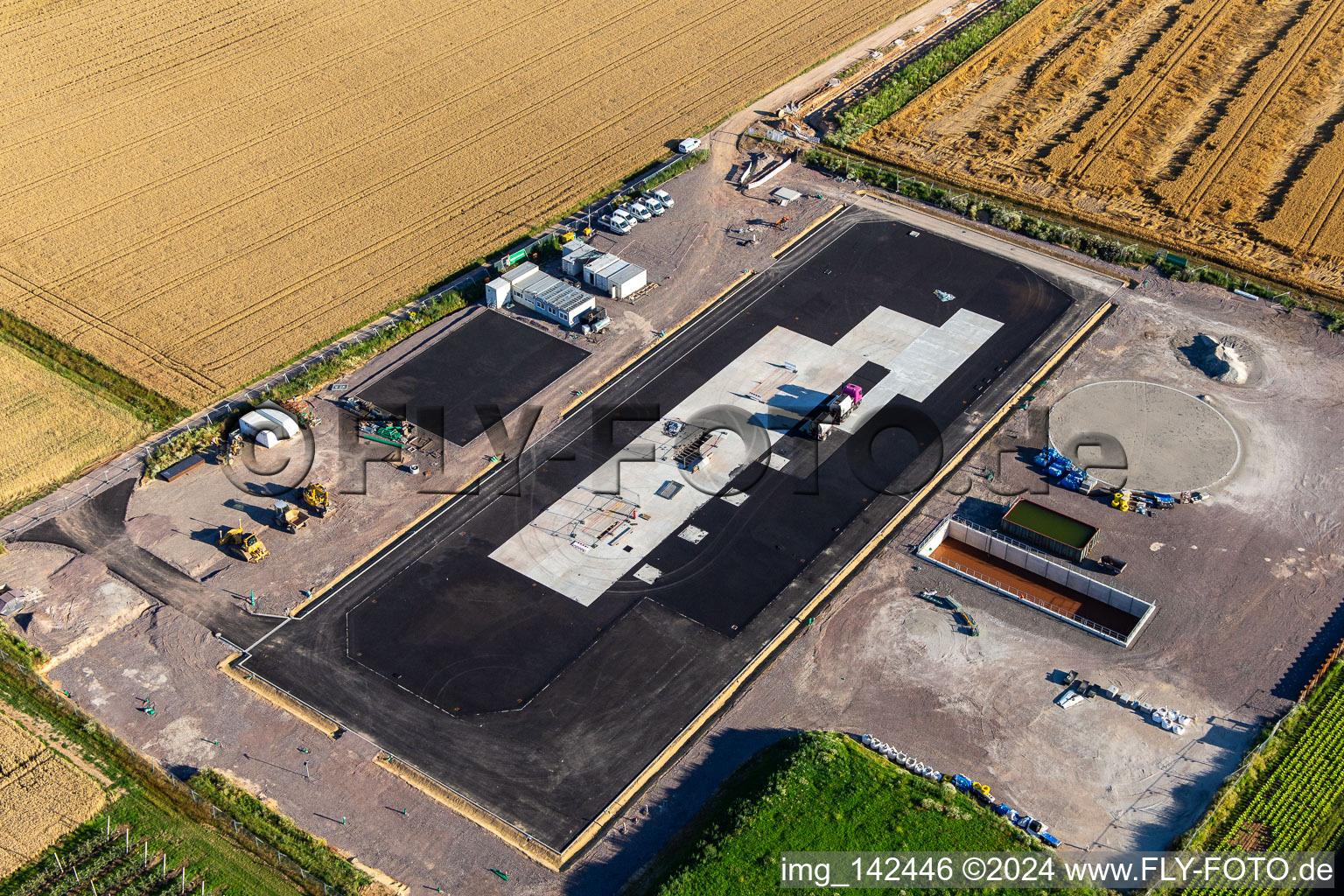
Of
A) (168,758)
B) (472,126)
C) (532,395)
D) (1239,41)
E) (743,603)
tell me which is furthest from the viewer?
(1239,41)

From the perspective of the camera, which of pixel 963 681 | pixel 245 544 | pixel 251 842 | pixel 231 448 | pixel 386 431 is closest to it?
pixel 251 842

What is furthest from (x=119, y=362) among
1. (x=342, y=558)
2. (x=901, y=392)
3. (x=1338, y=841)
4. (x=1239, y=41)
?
(x=1239, y=41)

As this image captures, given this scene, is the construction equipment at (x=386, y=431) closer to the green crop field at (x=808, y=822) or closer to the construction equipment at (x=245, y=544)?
the construction equipment at (x=245, y=544)

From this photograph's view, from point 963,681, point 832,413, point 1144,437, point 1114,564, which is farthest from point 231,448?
point 1144,437

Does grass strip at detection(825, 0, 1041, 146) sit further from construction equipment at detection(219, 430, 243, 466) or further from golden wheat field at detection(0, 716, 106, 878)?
golden wheat field at detection(0, 716, 106, 878)

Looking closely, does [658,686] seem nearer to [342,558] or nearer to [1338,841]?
[342,558]

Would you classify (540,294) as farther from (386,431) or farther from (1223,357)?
(1223,357)
